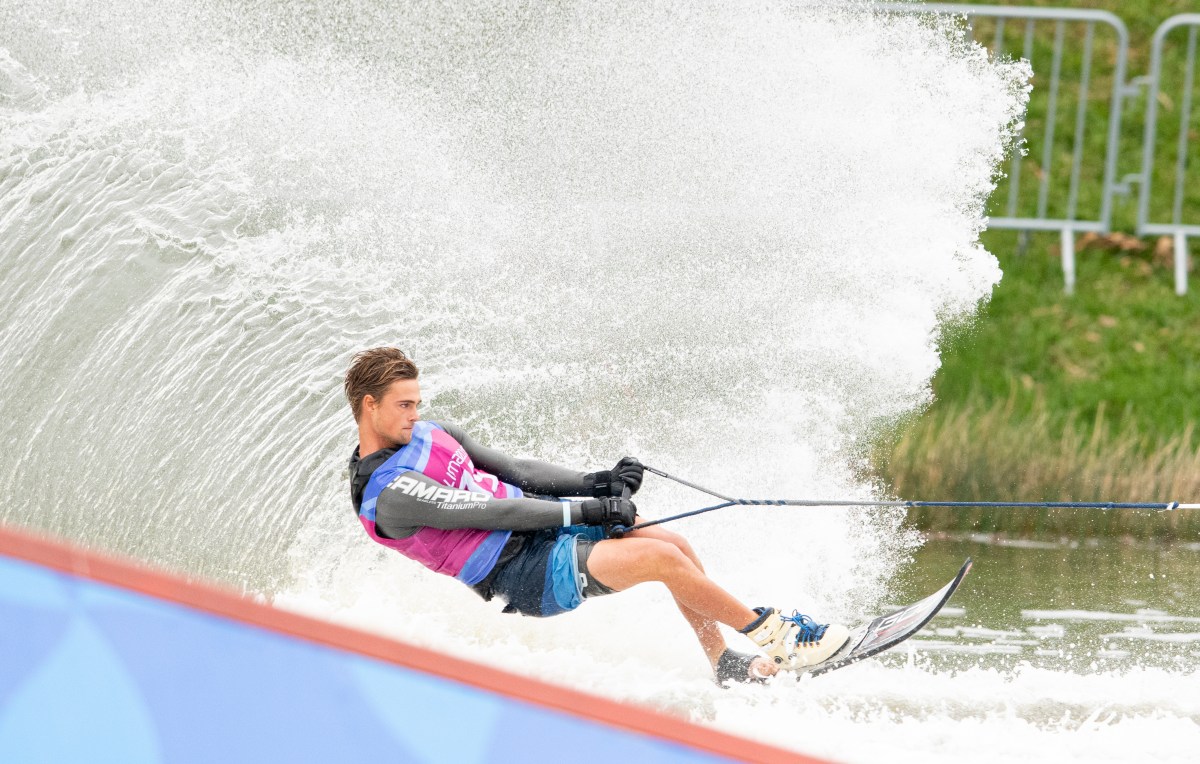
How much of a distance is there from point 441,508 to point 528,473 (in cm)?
54

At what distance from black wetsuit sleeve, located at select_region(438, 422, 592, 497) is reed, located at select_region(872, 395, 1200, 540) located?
2802 mm

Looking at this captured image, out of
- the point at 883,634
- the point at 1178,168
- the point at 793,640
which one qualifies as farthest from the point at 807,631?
the point at 1178,168

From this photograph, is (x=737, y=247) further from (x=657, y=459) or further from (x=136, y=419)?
(x=136, y=419)

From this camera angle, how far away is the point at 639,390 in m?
5.77

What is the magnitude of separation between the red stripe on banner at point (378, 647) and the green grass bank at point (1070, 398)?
4505 millimetres

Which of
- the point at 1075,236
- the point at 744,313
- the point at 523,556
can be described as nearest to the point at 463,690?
the point at 523,556

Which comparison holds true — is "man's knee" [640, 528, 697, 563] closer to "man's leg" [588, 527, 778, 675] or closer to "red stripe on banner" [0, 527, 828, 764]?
"man's leg" [588, 527, 778, 675]

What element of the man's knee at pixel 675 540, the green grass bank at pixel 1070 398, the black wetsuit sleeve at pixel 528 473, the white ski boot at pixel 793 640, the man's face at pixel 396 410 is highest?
the green grass bank at pixel 1070 398

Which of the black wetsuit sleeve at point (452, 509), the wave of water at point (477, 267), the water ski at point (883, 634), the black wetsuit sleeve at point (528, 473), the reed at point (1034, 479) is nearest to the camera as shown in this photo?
the black wetsuit sleeve at point (452, 509)

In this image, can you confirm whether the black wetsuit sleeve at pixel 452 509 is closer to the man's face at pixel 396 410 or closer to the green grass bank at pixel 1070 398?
the man's face at pixel 396 410

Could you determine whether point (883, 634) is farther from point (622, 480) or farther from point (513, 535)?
point (513, 535)

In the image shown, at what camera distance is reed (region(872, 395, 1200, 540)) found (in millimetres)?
6574

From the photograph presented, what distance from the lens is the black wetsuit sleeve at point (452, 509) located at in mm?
3748

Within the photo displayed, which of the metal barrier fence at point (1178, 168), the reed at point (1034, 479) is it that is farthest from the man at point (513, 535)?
the metal barrier fence at point (1178, 168)
